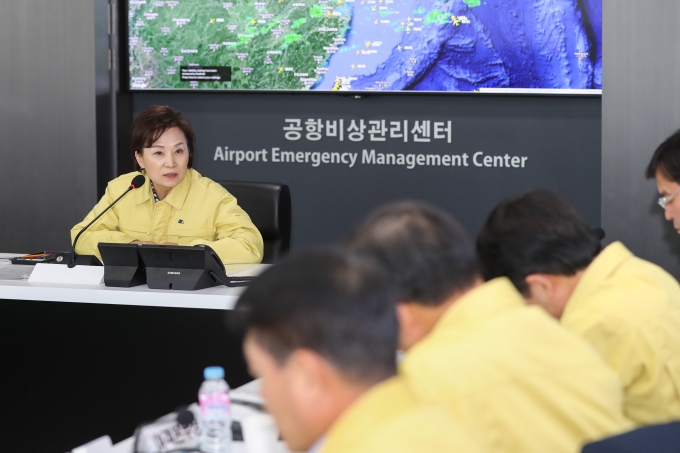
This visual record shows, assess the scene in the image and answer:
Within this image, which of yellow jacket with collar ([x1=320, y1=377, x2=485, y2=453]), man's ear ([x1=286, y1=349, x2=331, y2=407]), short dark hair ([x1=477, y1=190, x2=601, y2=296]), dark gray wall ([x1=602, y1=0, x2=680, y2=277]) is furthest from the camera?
dark gray wall ([x1=602, y1=0, x2=680, y2=277])

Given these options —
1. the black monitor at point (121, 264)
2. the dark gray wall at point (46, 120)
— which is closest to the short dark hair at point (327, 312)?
the black monitor at point (121, 264)

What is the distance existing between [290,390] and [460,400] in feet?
1.04

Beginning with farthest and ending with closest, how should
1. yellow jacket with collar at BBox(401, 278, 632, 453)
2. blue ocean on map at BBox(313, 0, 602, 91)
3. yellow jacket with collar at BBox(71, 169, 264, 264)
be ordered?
blue ocean on map at BBox(313, 0, 602, 91) → yellow jacket with collar at BBox(71, 169, 264, 264) → yellow jacket with collar at BBox(401, 278, 632, 453)

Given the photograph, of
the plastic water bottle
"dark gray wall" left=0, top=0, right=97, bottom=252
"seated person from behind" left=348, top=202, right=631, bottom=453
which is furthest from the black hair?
"dark gray wall" left=0, top=0, right=97, bottom=252

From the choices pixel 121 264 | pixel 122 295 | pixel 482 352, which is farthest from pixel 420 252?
pixel 121 264

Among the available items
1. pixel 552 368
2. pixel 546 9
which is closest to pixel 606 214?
pixel 546 9

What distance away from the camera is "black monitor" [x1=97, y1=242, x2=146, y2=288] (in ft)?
9.10

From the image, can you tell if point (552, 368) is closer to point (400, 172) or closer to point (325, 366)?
point (325, 366)

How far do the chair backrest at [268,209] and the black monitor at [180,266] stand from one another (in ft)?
2.72

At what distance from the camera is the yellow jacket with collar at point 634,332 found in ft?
5.89

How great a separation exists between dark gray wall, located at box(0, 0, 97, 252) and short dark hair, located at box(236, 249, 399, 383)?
4.04 m

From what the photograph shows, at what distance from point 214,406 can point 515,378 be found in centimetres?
63

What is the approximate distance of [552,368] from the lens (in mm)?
1318

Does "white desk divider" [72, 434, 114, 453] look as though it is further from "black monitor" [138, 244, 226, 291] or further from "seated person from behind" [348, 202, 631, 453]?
"black monitor" [138, 244, 226, 291]
